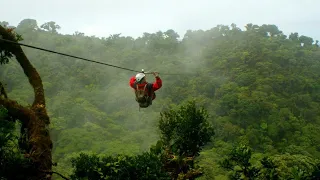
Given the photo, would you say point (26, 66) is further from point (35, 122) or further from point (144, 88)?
point (144, 88)

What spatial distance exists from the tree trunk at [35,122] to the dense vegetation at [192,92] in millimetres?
14650

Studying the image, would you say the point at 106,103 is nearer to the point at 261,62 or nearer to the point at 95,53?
the point at 95,53

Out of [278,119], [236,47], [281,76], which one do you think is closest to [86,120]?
[278,119]

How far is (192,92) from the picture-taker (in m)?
58.4

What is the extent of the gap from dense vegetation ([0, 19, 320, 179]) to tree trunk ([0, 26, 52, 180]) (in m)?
14.7

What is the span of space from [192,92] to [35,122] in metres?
53.2

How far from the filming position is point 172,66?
70.9 meters

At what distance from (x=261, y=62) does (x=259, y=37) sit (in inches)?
824

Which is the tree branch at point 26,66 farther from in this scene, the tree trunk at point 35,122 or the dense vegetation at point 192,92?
the dense vegetation at point 192,92

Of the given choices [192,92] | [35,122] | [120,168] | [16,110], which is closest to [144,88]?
[120,168]

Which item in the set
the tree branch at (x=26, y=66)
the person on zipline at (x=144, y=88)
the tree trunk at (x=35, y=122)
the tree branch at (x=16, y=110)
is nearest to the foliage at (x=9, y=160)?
the tree trunk at (x=35, y=122)

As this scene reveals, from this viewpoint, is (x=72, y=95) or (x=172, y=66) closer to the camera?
(x=72, y=95)

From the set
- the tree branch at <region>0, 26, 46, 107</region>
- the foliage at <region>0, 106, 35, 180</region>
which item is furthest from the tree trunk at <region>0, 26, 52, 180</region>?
the foliage at <region>0, 106, 35, 180</region>

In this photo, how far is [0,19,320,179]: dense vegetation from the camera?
43.7m
